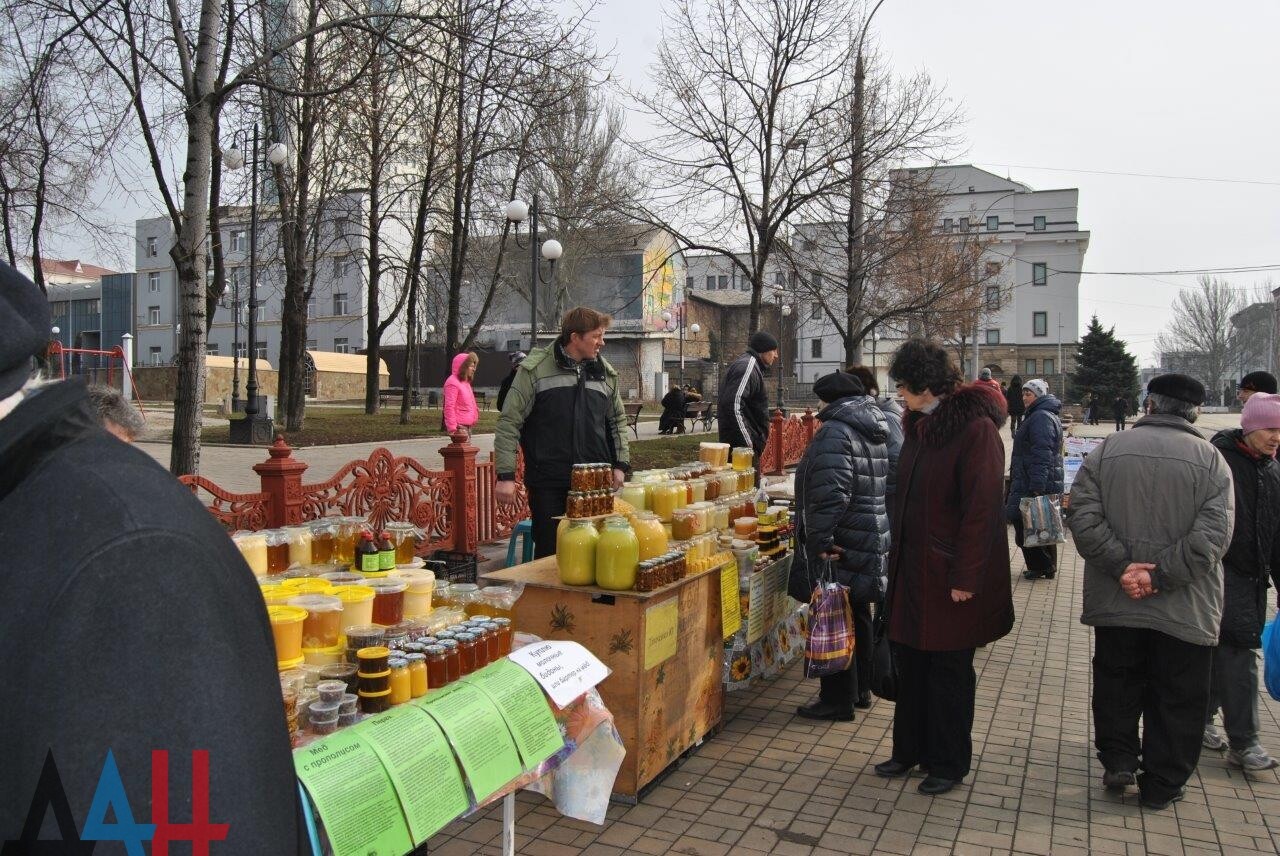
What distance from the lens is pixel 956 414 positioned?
15.1ft

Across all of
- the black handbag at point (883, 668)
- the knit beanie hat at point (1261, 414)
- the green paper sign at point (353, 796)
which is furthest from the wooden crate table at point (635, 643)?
the knit beanie hat at point (1261, 414)

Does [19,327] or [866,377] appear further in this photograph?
[866,377]

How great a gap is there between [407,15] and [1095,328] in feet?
158

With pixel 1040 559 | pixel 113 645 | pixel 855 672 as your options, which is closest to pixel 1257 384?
pixel 855 672

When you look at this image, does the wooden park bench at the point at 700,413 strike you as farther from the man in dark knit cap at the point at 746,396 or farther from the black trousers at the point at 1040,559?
the man in dark knit cap at the point at 746,396

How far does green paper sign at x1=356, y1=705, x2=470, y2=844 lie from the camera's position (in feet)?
7.80

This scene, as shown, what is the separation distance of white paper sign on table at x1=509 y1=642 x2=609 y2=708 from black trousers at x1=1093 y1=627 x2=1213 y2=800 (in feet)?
9.11

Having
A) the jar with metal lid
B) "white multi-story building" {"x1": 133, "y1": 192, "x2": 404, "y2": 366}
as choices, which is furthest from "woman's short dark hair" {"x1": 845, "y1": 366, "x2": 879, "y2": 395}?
"white multi-story building" {"x1": 133, "y1": 192, "x2": 404, "y2": 366}

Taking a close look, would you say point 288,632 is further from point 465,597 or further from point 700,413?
point 700,413

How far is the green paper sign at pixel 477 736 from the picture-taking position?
8.59 feet

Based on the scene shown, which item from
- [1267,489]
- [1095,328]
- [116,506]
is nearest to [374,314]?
[1267,489]

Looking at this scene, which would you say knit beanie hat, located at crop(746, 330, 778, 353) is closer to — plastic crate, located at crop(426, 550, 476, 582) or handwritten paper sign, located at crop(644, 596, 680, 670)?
plastic crate, located at crop(426, 550, 476, 582)

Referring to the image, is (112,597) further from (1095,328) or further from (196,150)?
(1095,328)

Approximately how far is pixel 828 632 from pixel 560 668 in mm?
2450
